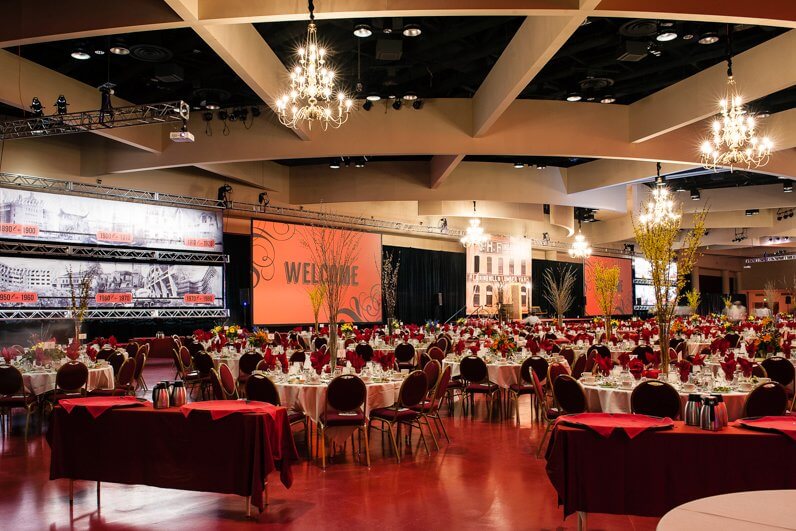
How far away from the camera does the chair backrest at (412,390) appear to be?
6348 mm

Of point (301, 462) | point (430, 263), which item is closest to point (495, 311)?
point (430, 263)

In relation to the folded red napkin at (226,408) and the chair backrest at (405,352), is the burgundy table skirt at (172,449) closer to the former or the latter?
the folded red napkin at (226,408)

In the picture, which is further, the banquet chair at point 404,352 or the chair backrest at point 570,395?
the banquet chair at point 404,352

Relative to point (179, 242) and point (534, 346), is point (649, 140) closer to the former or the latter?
point (534, 346)

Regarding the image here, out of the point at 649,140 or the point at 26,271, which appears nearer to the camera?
the point at 649,140

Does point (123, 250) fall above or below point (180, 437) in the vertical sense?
above

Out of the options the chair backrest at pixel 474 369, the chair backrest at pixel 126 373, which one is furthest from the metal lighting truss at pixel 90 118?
the chair backrest at pixel 474 369

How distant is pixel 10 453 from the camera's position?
667 cm

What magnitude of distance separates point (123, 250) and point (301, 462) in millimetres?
9395

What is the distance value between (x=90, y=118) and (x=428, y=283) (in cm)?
1392

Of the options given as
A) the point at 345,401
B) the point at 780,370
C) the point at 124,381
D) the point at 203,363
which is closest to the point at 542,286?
the point at 780,370

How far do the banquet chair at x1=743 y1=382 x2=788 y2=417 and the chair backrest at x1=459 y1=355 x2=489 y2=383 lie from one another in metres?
3.59

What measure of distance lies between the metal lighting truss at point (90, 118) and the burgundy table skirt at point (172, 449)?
5377mm

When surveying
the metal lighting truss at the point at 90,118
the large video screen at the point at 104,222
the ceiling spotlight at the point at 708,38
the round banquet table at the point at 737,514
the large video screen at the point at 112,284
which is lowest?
the round banquet table at the point at 737,514
